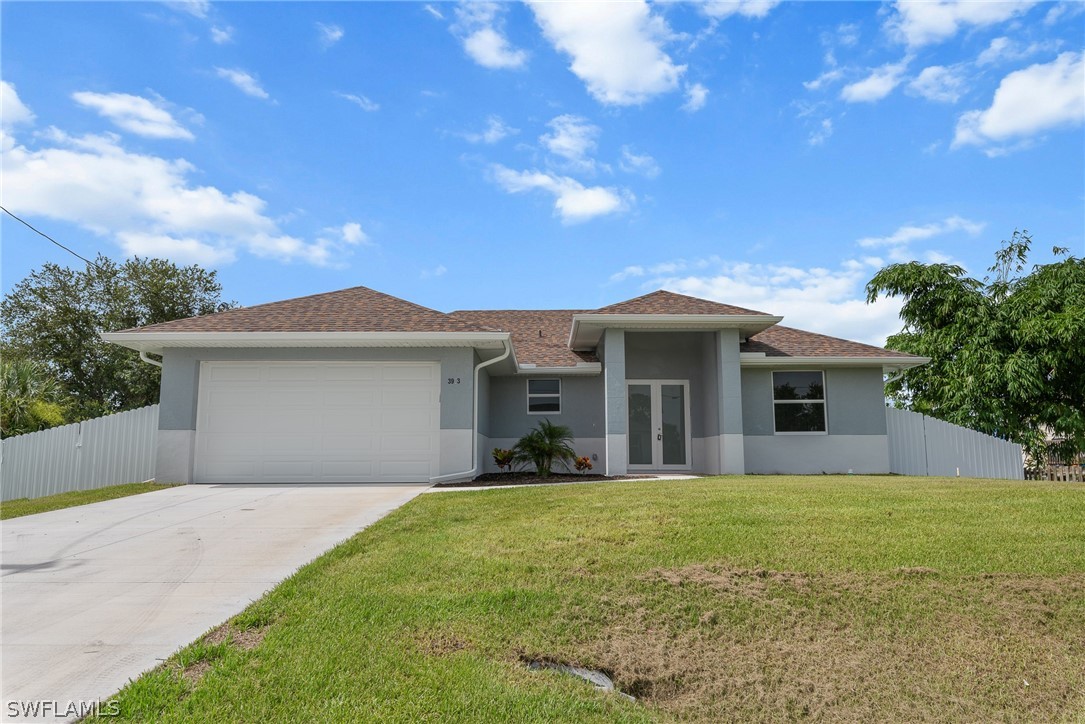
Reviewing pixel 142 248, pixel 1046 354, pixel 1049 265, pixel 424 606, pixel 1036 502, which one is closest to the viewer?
pixel 424 606

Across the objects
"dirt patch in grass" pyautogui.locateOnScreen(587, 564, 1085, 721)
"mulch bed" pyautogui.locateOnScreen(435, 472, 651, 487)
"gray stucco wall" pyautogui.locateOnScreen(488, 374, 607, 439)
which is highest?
"gray stucco wall" pyautogui.locateOnScreen(488, 374, 607, 439)

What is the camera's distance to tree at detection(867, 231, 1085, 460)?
2091 centimetres

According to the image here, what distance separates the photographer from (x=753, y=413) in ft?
55.0

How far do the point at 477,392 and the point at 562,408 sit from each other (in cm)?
324

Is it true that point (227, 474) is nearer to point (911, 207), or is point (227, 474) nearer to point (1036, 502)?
point (1036, 502)

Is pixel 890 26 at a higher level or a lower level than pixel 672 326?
higher

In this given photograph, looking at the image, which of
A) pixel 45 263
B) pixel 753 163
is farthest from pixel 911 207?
pixel 45 263

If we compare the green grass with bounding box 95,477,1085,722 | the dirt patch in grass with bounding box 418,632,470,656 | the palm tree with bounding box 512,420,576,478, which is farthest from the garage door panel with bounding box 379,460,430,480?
the dirt patch in grass with bounding box 418,632,470,656

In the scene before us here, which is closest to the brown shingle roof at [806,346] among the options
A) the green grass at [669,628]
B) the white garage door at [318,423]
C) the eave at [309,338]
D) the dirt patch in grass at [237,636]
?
the eave at [309,338]

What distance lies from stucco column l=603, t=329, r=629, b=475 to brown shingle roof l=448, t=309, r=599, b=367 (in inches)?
84.8

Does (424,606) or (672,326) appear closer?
(424,606)

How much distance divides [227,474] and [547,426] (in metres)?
6.90

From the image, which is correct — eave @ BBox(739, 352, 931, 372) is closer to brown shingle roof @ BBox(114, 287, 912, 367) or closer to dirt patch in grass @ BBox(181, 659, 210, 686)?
brown shingle roof @ BBox(114, 287, 912, 367)

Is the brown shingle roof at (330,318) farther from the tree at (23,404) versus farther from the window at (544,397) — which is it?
the tree at (23,404)
